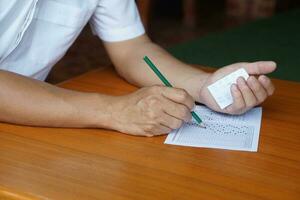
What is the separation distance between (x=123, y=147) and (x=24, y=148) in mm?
154

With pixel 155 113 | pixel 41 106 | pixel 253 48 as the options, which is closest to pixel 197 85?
pixel 155 113

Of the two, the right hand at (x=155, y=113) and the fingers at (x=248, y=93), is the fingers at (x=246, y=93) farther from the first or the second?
the right hand at (x=155, y=113)

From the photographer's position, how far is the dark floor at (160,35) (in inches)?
113

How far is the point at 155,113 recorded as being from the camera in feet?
2.65

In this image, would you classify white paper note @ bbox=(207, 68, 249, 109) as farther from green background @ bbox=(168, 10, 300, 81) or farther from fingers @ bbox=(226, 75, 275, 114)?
green background @ bbox=(168, 10, 300, 81)

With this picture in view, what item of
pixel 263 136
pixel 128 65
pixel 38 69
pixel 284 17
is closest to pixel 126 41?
pixel 128 65

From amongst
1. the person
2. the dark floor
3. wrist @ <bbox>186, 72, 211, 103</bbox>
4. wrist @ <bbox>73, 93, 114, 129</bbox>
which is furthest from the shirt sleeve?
the dark floor

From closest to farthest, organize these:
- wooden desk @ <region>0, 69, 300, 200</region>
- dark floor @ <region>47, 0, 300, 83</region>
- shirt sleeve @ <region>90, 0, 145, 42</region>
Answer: wooden desk @ <region>0, 69, 300, 200</region> → shirt sleeve @ <region>90, 0, 145, 42</region> → dark floor @ <region>47, 0, 300, 83</region>

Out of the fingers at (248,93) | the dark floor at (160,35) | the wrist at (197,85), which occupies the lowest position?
the dark floor at (160,35)

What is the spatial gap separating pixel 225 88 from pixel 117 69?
34 centimetres

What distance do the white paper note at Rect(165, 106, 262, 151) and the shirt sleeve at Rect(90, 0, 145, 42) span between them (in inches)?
11.9

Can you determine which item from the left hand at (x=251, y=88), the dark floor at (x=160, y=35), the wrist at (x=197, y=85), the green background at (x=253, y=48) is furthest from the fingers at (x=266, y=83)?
the dark floor at (x=160, y=35)

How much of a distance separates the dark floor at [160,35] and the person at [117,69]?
137cm

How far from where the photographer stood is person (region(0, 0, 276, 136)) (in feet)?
2.67
